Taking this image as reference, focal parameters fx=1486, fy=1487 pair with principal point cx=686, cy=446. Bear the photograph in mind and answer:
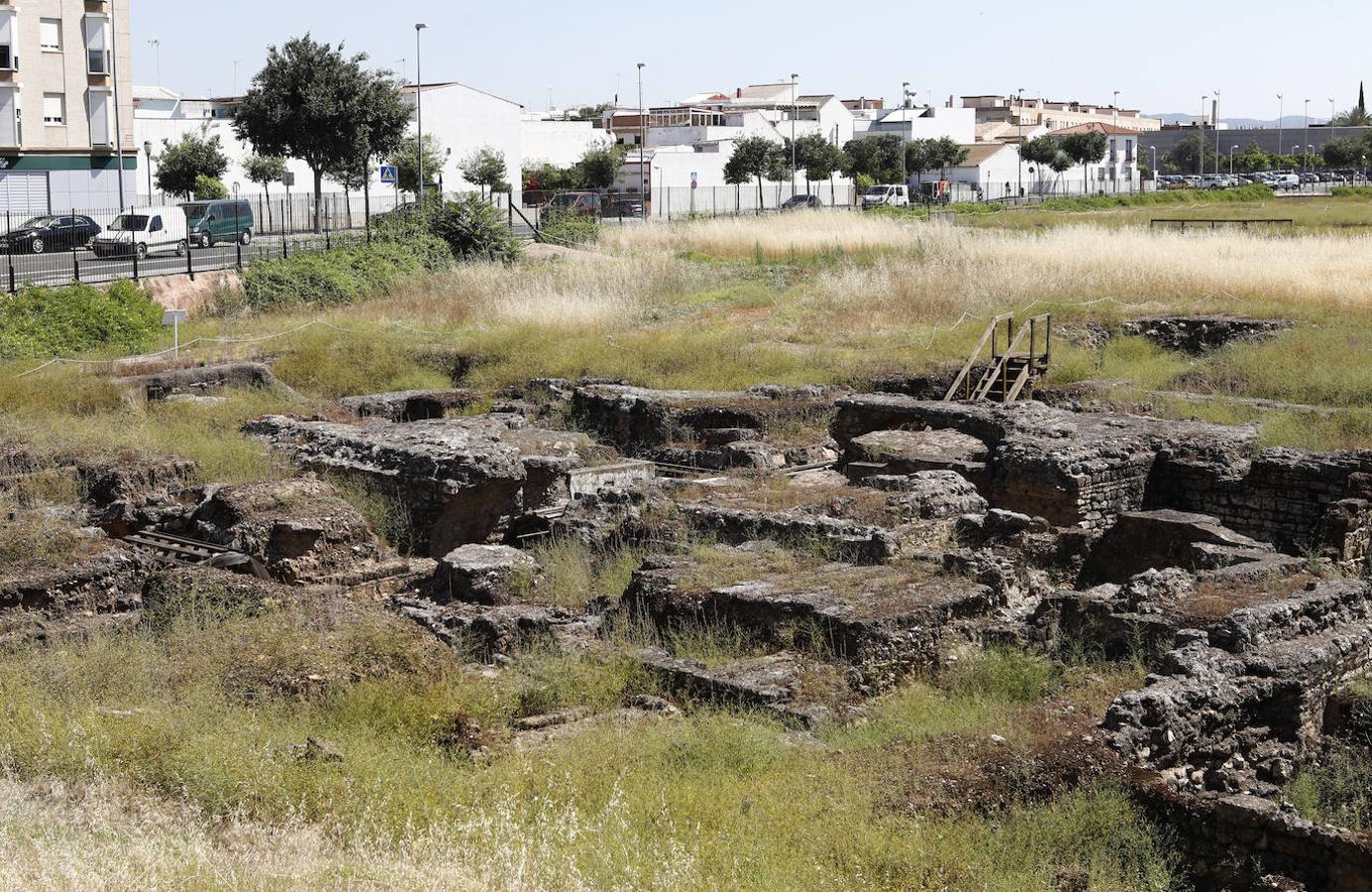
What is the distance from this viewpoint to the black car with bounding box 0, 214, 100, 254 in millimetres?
32812

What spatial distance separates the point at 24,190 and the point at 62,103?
11.6ft

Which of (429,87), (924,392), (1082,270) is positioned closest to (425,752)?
(924,392)

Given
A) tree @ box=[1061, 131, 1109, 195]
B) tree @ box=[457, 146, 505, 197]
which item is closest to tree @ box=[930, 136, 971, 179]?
tree @ box=[1061, 131, 1109, 195]

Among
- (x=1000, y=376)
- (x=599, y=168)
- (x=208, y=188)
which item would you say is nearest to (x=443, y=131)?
(x=599, y=168)

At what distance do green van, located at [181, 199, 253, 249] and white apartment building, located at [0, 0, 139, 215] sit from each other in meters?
8.98

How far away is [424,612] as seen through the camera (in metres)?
10.3

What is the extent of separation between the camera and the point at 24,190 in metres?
43.5

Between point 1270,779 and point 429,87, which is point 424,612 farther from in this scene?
point 429,87

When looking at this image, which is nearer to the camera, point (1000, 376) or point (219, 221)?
point (1000, 376)

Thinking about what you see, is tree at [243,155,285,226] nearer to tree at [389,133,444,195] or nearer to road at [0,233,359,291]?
tree at [389,133,444,195]

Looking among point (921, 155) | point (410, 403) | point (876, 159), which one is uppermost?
point (921, 155)

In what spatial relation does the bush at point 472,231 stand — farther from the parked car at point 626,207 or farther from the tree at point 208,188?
the parked car at point 626,207

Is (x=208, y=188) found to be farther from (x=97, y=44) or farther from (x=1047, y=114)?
(x=1047, y=114)

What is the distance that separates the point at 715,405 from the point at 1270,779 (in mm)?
10180
